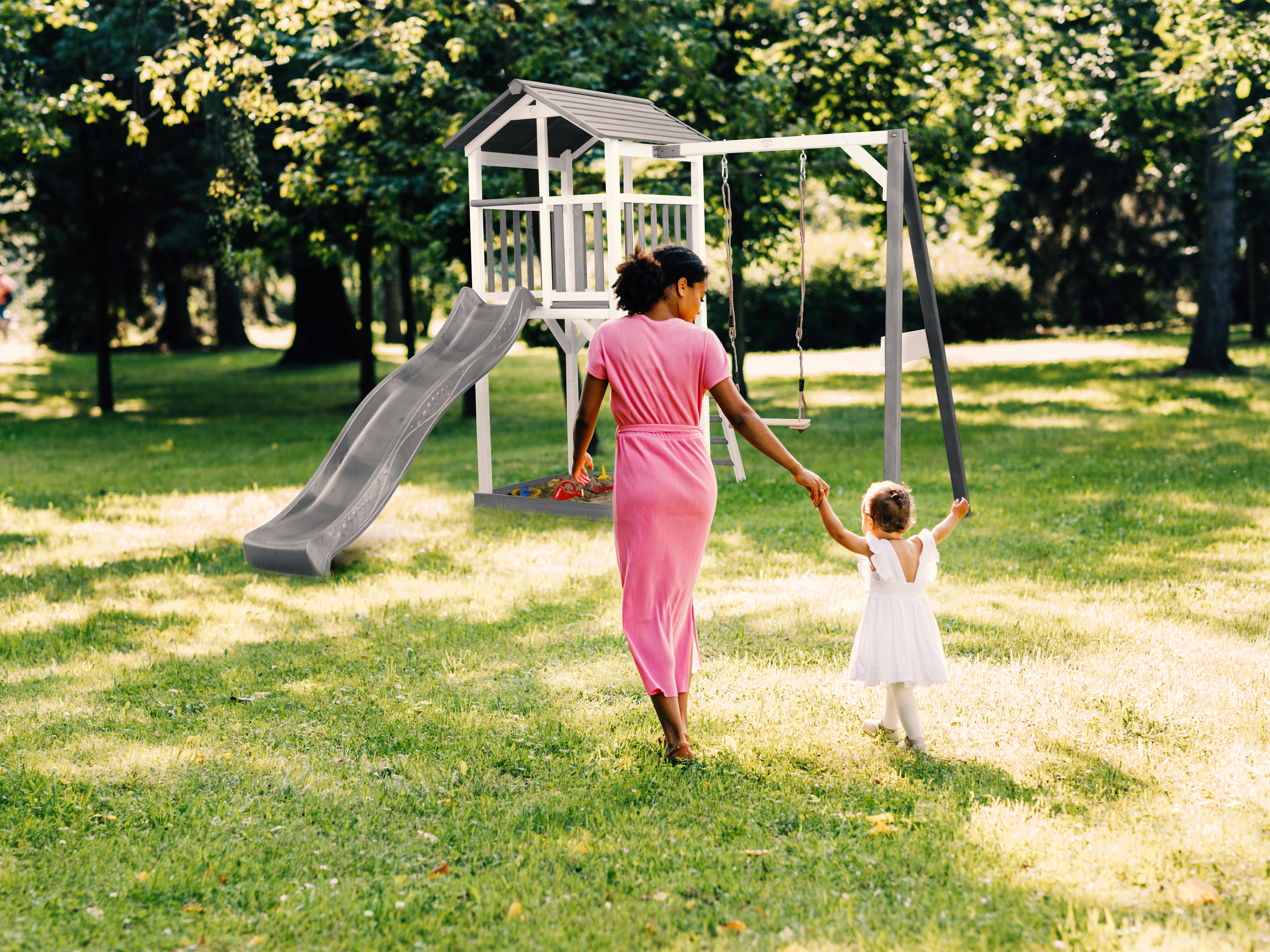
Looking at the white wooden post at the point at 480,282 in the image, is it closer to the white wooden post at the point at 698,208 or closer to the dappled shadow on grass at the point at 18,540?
the white wooden post at the point at 698,208

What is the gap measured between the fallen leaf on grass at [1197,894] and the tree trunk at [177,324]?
1482 inches

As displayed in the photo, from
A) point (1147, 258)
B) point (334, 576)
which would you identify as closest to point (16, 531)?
point (334, 576)

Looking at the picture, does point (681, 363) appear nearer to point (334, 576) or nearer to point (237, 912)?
point (237, 912)

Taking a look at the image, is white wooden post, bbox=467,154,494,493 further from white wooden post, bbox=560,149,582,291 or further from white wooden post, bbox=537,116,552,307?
white wooden post, bbox=560,149,582,291

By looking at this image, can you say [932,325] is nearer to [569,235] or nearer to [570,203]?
[569,235]

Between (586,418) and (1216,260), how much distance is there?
1828cm

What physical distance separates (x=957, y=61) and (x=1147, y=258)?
15.2 m

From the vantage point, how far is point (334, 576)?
852 cm

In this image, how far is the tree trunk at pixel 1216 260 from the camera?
19438 millimetres

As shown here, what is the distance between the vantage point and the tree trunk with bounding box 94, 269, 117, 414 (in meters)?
20.3

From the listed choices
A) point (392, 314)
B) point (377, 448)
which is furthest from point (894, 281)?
point (392, 314)

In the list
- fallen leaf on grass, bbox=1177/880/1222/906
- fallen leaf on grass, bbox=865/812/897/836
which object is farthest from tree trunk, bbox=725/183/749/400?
fallen leaf on grass, bbox=1177/880/1222/906

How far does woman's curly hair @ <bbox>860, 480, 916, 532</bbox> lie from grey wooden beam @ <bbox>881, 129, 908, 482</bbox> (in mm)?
1052

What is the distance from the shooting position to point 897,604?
490cm
